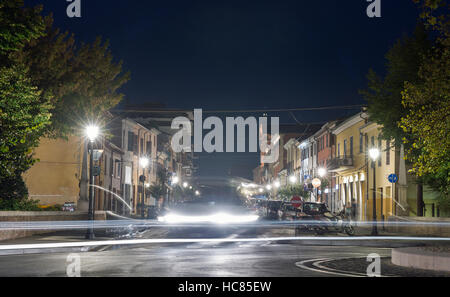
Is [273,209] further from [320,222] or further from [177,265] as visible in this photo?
[177,265]

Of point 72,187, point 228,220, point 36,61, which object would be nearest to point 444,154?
point 228,220

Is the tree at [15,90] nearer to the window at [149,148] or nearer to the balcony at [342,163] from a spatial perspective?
the balcony at [342,163]

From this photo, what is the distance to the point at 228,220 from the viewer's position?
30328 millimetres

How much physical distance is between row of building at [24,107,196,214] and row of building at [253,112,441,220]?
17127 millimetres

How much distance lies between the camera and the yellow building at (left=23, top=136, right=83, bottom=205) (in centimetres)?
4884

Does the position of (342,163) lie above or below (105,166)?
above

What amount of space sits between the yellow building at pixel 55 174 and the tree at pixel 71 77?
51.4ft

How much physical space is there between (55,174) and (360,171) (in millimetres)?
26247

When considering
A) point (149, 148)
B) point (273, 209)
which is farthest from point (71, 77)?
point (149, 148)

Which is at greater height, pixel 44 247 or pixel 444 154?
pixel 444 154

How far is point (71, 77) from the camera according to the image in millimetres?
30141
